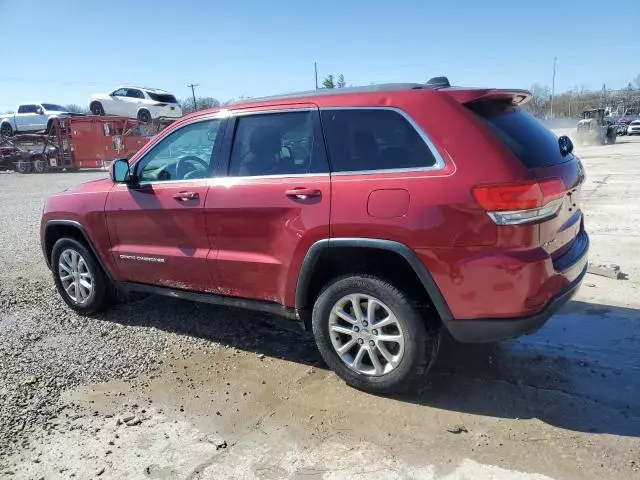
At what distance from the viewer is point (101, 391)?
3.76m

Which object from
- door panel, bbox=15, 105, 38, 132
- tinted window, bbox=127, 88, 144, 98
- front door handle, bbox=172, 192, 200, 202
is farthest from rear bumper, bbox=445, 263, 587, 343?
door panel, bbox=15, 105, 38, 132

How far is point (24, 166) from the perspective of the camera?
2723 cm

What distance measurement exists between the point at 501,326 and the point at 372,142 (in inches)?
52.4

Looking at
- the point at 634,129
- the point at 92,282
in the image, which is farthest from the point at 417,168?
the point at 634,129

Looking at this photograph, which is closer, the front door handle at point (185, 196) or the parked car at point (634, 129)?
the front door handle at point (185, 196)

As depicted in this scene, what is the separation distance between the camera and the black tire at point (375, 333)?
3244 mm

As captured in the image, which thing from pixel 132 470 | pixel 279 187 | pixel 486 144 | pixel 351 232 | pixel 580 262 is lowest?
pixel 132 470

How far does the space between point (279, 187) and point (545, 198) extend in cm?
164

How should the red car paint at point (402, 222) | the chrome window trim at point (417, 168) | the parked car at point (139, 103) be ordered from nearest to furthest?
the red car paint at point (402, 222)
the chrome window trim at point (417, 168)
the parked car at point (139, 103)

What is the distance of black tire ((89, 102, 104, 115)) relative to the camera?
26.1m

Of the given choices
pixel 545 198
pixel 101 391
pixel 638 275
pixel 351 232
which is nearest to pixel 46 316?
pixel 101 391

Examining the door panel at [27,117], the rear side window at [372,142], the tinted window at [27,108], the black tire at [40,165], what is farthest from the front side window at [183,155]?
the tinted window at [27,108]

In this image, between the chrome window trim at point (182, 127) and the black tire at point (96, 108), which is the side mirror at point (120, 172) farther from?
the black tire at point (96, 108)

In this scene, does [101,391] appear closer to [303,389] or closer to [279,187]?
[303,389]
